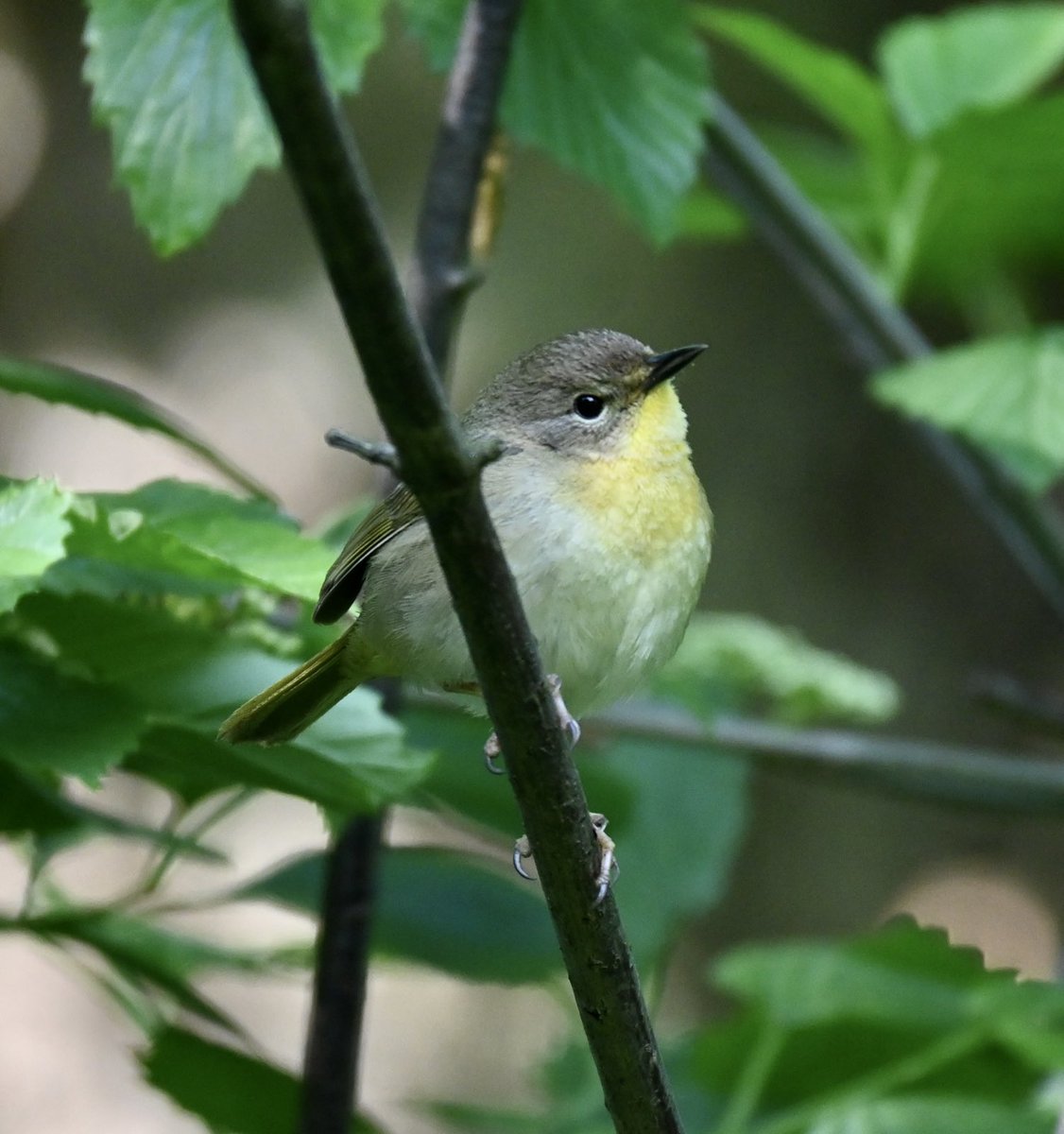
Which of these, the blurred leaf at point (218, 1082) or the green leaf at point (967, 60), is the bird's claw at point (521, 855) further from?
the green leaf at point (967, 60)

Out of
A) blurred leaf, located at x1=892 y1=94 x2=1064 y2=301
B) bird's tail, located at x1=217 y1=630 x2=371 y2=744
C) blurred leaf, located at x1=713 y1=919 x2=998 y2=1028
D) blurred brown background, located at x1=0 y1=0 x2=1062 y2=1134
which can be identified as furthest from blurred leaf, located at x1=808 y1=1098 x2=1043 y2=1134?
blurred brown background, located at x1=0 y1=0 x2=1062 y2=1134

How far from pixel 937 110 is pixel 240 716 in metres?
2.07

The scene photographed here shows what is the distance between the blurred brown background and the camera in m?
5.88

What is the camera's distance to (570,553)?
2.15m

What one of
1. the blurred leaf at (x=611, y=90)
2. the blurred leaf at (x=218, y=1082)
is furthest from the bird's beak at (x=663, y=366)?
the blurred leaf at (x=218, y=1082)

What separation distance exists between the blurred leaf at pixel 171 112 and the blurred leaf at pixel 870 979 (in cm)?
143

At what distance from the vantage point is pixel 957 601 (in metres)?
5.94

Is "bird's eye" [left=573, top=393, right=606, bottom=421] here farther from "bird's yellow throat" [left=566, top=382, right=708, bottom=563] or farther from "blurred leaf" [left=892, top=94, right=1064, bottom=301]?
"blurred leaf" [left=892, top=94, right=1064, bottom=301]

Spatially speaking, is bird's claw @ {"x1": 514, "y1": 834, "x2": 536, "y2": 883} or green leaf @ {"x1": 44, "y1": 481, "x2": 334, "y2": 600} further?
bird's claw @ {"x1": 514, "y1": 834, "x2": 536, "y2": 883}

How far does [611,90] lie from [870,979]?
4.78ft

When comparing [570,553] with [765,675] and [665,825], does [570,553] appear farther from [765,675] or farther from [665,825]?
[665,825]

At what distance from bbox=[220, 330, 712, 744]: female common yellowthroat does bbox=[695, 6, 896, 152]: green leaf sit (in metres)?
0.90

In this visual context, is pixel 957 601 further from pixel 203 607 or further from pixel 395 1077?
pixel 203 607

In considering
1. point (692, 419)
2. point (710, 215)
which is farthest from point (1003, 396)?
point (692, 419)
